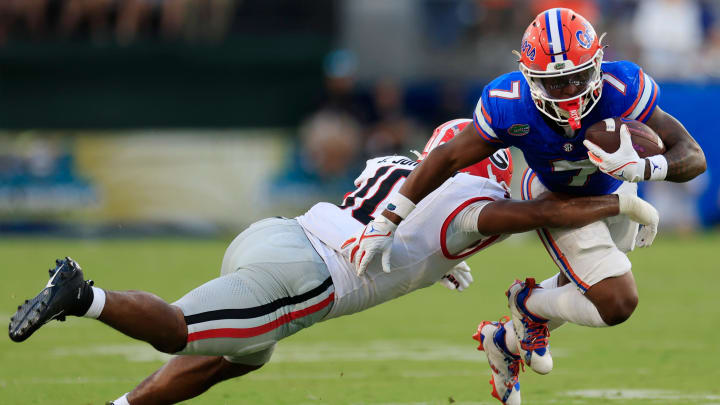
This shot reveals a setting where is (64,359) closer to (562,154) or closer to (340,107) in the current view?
(562,154)

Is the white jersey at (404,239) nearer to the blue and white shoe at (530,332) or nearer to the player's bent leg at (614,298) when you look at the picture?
the blue and white shoe at (530,332)

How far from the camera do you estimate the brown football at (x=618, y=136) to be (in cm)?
397

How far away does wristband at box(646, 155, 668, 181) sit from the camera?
391cm

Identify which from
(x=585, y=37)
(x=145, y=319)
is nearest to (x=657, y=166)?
(x=585, y=37)

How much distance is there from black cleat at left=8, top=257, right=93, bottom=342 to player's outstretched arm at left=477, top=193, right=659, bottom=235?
1502 mm

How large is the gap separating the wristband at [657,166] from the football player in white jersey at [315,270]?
293mm

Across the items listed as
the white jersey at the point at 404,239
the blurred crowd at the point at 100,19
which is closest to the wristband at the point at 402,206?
the white jersey at the point at 404,239

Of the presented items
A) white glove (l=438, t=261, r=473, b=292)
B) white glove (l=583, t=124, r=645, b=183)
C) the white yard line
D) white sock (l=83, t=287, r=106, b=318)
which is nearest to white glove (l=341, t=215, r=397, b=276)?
white glove (l=438, t=261, r=473, b=292)

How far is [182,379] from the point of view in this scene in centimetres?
429

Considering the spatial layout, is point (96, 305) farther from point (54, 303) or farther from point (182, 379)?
point (182, 379)

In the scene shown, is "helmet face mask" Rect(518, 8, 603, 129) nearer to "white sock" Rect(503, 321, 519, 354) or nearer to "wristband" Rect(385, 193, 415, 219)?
"wristband" Rect(385, 193, 415, 219)

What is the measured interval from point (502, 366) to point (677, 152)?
1175 millimetres

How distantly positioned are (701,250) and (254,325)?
8.63m

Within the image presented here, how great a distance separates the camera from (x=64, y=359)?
19.4 ft
